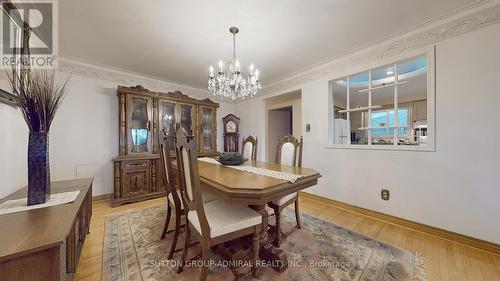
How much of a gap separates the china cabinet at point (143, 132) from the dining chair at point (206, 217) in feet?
5.50

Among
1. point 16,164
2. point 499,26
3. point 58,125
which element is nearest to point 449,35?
point 499,26

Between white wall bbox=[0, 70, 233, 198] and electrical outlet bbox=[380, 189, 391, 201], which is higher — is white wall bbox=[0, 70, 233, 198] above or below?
above

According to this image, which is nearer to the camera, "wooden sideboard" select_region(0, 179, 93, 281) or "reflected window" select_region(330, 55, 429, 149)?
"wooden sideboard" select_region(0, 179, 93, 281)

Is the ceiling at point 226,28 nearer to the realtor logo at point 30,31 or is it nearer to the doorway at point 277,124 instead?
A: the realtor logo at point 30,31

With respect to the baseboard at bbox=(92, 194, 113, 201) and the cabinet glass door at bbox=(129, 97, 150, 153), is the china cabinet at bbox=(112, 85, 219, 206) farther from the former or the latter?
the baseboard at bbox=(92, 194, 113, 201)

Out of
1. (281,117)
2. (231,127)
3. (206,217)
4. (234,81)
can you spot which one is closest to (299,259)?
(206,217)

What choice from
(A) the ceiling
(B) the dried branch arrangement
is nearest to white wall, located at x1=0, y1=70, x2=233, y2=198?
(A) the ceiling

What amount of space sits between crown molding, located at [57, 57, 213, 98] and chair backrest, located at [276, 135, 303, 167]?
286 cm

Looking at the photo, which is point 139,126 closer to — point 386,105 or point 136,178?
point 136,178

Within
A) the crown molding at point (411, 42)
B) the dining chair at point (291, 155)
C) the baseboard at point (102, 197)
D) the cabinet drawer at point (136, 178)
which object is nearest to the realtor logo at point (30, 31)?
the cabinet drawer at point (136, 178)

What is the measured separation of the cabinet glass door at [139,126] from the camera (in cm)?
314

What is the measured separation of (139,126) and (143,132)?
127 millimetres

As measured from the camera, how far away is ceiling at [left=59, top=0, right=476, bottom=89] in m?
1.71

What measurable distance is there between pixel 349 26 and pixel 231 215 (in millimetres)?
2389
